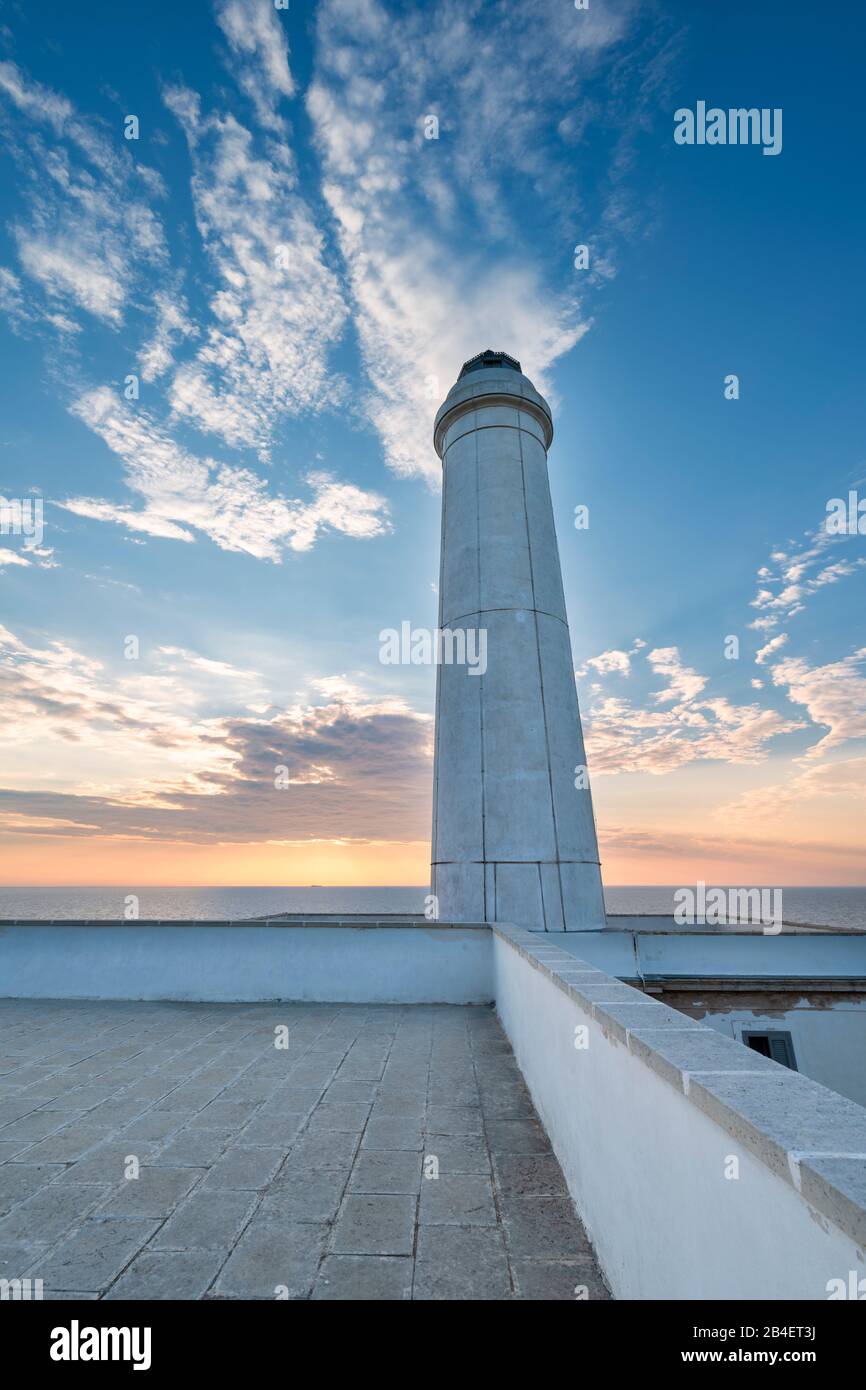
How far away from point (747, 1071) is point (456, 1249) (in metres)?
1.82

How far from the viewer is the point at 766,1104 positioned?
1.75 meters

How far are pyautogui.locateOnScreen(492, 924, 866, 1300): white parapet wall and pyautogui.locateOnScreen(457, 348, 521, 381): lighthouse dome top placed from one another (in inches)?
482

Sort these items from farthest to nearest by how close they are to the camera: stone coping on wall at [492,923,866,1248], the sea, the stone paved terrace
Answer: the sea, the stone paved terrace, stone coping on wall at [492,923,866,1248]

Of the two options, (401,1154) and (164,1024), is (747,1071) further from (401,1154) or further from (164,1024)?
(164,1024)

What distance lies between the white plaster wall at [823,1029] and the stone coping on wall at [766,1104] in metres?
7.79

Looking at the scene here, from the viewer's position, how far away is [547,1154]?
398 cm

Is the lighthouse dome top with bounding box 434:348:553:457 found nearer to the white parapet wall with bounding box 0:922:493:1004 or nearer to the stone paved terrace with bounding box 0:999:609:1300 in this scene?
the white parapet wall with bounding box 0:922:493:1004

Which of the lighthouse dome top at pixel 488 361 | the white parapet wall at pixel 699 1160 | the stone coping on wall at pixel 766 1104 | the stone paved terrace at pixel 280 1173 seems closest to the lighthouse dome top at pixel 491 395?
the lighthouse dome top at pixel 488 361

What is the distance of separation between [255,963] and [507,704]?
5.06 meters

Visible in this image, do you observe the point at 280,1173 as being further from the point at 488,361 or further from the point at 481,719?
the point at 488,361

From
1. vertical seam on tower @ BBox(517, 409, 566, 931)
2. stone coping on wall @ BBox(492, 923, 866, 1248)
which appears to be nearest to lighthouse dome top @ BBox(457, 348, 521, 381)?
vertical seam on tower @ BBox(517, 409, 566, 931)

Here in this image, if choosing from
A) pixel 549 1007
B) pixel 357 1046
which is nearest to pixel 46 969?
pixel 357 1046

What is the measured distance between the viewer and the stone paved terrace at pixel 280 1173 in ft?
9.31

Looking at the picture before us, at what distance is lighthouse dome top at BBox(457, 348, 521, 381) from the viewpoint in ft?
42.8
